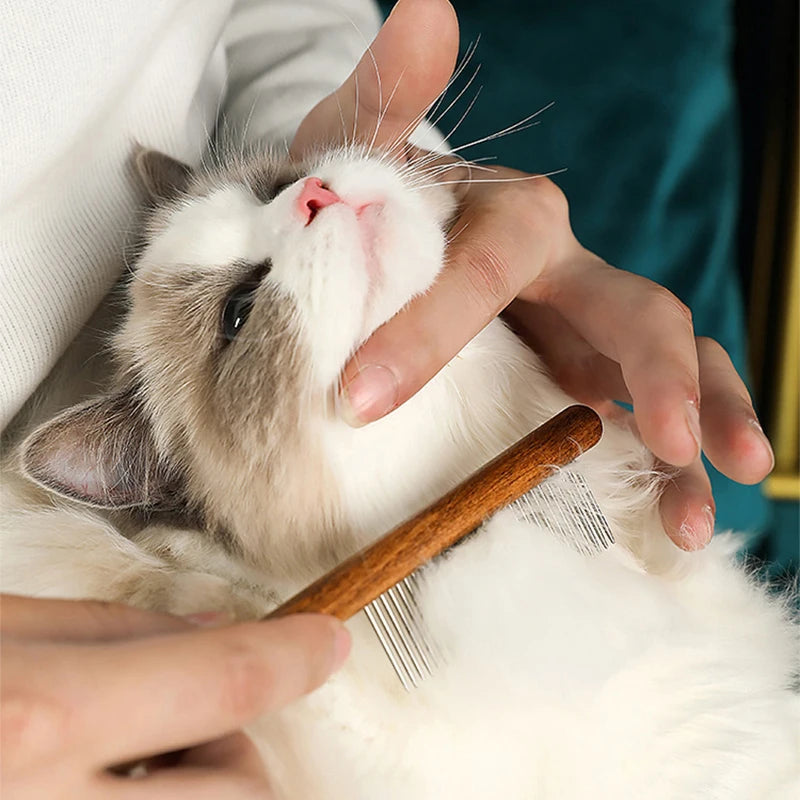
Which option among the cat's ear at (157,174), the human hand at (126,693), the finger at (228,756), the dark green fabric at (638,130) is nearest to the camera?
the human hand at (126,693)

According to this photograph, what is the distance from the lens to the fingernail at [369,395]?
0.69 m

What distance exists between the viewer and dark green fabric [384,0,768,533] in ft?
4.66

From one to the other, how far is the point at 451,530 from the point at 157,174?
598mm

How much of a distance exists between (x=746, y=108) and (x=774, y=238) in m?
0.34

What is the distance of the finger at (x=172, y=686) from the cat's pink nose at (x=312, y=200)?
0.42 meters

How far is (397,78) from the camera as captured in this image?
2.85ft

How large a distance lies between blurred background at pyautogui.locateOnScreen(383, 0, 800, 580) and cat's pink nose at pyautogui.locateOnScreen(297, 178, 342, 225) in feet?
2.05

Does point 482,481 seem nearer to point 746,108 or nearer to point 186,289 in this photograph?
point 186,289

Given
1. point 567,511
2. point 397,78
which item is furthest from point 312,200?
point 567,511

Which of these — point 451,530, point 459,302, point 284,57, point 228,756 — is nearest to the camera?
Answer: point 228,756

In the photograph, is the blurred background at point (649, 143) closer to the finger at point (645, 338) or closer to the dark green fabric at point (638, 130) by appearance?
the dark green fabric at point (638, 130)

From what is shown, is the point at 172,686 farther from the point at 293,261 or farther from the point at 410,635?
the point at 293,261

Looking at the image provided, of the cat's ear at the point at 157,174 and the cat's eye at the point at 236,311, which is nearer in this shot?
the cat's eye at the point at 236,311

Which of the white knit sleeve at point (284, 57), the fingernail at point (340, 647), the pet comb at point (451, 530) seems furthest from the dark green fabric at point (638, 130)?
the fingernail at point (340, 647)
